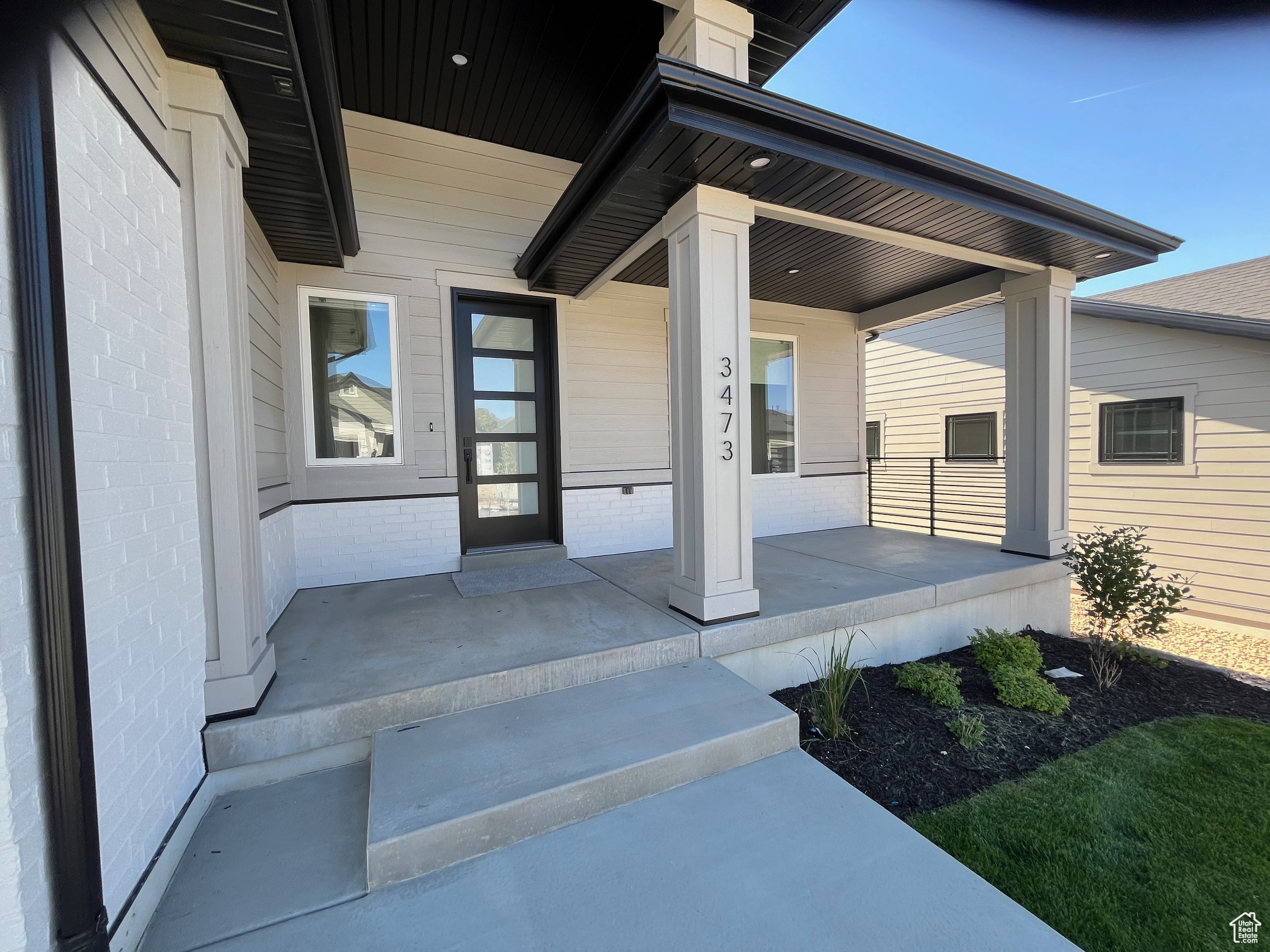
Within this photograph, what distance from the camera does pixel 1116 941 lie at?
146 cm

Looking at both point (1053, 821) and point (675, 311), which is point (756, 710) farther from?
point (675, 311)

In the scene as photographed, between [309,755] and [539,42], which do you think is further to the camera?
[539,42]

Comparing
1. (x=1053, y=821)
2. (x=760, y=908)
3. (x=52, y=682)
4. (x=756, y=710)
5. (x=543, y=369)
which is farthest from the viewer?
(x=543, y=369)

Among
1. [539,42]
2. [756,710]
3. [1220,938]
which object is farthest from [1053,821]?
[539,42]

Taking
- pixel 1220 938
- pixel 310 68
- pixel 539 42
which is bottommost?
pixel 1220 938

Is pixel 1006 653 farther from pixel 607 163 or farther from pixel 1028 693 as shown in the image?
pixel 607 163

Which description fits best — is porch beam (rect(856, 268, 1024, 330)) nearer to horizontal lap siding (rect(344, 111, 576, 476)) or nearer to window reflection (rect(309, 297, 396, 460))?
horizontal lap siding (rect(344, 111, 576, 476))

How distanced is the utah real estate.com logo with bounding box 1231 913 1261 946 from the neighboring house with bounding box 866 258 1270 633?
373cm

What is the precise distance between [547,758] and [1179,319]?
23.7 feet

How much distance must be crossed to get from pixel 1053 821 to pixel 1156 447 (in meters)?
6.14

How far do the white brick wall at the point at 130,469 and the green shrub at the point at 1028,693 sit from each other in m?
3.72

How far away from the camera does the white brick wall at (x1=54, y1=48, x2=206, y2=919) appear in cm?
124

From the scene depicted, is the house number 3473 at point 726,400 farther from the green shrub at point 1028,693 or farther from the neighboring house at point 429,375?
the green shrub at point 1028,693

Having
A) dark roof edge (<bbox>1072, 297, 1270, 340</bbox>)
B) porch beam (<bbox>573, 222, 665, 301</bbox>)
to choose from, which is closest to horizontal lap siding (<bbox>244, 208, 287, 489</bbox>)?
porch beam (<bbox>573, 222, 665, 301</bbox>)
